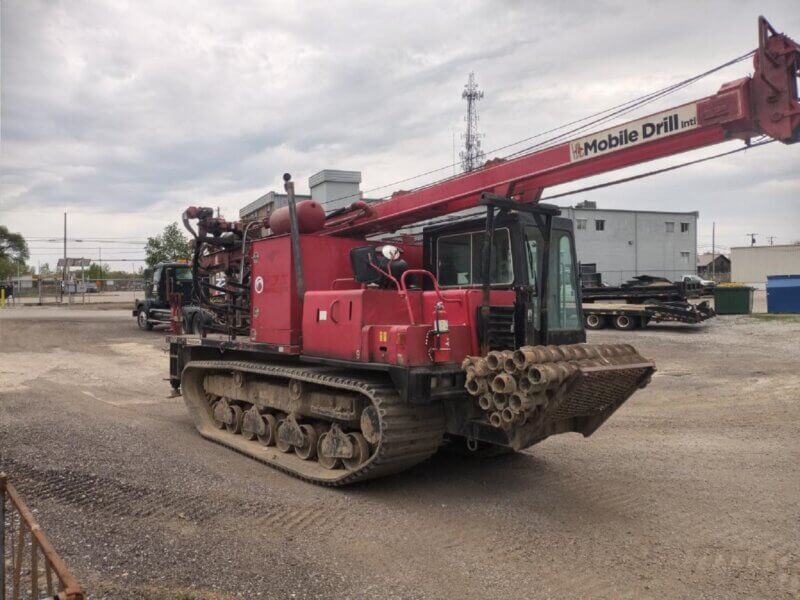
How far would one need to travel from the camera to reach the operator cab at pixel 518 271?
19.6 ft

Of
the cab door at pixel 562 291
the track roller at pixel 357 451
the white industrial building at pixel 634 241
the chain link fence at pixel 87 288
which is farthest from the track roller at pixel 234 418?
the chain link fence at pixel 87 288

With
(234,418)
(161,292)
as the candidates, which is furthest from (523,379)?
(161,292)

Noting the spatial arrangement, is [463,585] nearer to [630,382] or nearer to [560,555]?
[560,555]

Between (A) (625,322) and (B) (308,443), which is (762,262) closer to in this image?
(A) (625,322)

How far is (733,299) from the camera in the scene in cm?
2541

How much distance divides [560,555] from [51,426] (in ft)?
22.7

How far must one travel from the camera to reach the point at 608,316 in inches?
909

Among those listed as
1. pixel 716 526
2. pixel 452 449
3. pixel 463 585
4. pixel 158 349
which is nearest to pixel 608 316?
pixel 158 349

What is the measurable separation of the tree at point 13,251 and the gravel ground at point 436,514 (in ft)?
270

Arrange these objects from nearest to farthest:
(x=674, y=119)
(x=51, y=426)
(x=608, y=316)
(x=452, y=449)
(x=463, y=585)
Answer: (x=463, y=585), (x=674, y=119), (x=452, y=449), (x=51, y=426), (x=608, y=316)

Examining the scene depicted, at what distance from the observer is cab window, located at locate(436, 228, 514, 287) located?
Answer: 634 centimetres

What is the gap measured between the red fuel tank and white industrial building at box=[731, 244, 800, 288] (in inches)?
1942

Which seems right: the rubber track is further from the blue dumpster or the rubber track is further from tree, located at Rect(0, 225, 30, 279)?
tree, located at Rect(0, 225, 30, 279)

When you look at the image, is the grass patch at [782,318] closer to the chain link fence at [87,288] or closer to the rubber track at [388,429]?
the rubber track at [388,429]
